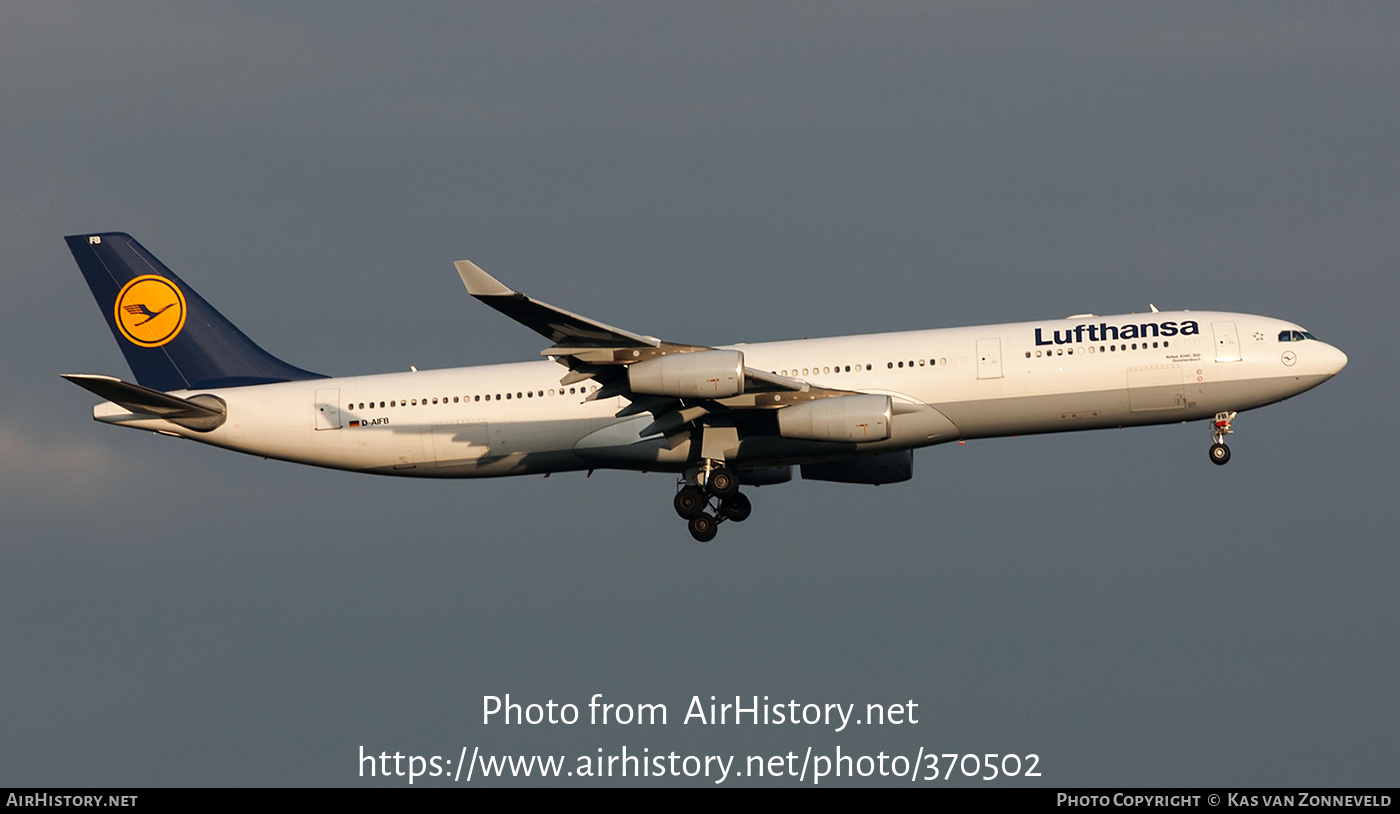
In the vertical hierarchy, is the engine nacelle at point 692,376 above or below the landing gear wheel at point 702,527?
above

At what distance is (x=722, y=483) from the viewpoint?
42.8 meters

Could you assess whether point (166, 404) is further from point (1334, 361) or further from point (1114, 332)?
point (1334, 361)

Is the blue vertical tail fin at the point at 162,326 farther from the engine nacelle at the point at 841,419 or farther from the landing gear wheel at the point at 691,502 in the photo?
the engine nacelle at the point at 841,419

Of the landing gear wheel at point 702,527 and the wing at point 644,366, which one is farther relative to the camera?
the landing gear wheel at point 702,527

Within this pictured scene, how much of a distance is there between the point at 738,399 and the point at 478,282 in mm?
8418

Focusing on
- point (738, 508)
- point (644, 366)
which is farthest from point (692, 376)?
point (738, 508)

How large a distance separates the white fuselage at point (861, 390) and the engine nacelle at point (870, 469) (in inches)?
147

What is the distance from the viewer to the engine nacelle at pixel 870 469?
46.7 m

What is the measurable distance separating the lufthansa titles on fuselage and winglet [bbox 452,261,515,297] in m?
14.6

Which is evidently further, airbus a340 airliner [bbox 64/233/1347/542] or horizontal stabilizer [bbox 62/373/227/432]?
horizontal stabilizer [bbox 62/373/227/432]

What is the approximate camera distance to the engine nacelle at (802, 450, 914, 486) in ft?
153

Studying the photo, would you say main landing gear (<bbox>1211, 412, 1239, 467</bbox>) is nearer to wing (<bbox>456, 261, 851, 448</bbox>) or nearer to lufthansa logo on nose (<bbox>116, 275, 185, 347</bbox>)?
wing (<bbox>456, 261, 851, 448</bbox>)

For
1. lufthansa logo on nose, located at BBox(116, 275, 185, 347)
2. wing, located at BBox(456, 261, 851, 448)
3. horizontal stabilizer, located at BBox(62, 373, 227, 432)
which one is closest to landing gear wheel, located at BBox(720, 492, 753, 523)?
wing, located at BBox(456, 261, 851, 448)

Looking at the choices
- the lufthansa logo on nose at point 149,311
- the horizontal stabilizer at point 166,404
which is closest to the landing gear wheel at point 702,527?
the horizontal stabilizer at point 166,404
